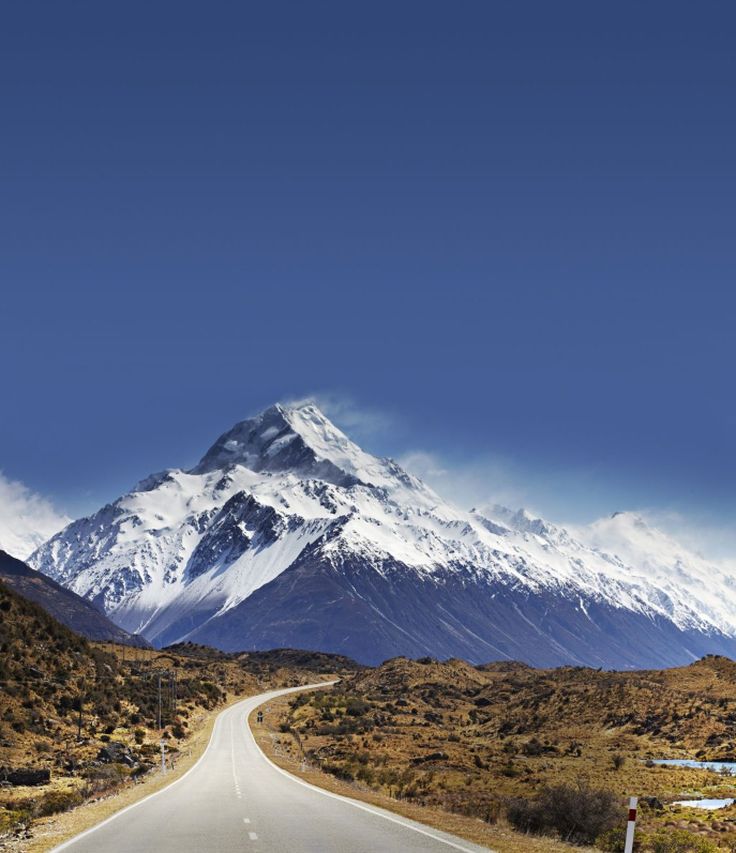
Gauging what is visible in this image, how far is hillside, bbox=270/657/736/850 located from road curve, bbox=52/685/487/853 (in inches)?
221

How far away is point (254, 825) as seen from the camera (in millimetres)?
24078

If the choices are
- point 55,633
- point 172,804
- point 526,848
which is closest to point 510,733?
point 55,633

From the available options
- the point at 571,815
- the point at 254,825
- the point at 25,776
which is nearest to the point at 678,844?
the point at 571,815

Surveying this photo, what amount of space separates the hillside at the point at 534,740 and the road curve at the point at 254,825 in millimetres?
5608

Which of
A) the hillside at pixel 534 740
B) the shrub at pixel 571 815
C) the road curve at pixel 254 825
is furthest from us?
the hillside at pixel 534 740

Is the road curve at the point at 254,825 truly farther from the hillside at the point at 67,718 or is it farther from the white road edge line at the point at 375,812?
the hillside at the point at 67,718

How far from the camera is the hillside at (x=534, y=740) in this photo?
1612 inches

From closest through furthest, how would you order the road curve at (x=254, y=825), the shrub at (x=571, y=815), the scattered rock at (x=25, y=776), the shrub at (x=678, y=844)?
the road curve at (x=254, y=825), the shrub at (x=678, y=844), the shrub at (x=571, y=815), the scattered rock at (x=25, y=776)

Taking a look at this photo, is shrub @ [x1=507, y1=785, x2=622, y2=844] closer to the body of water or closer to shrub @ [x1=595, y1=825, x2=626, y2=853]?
shrub @ [x1=595, y1=825, x2=626, y2=853]

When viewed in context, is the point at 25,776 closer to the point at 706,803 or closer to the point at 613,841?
the point at 613,841

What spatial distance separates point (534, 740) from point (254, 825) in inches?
2136

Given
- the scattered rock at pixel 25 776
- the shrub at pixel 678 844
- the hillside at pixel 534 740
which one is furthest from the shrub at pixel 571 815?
the scattered rock at pixel 25 776

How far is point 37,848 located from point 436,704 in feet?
348

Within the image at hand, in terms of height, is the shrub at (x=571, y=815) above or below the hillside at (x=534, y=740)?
above
